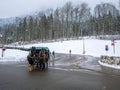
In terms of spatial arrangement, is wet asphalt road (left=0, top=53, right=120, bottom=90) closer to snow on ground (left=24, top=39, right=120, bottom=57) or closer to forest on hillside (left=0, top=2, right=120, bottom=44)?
snow on ground (left=24, top=39, right=120, bottom=57)

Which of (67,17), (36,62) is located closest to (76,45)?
(67,17)

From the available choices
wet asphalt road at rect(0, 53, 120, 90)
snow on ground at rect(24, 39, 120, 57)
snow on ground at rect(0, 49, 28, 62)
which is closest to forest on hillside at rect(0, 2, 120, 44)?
snow on ground at rect(24, 39, 120, 57)

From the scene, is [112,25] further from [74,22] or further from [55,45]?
[55,45]

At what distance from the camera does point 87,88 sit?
12.8 m

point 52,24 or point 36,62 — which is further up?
point 52,24

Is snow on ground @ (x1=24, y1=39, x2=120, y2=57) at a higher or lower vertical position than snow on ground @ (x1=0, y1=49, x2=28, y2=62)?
higher

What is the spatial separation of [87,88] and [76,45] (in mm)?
58850

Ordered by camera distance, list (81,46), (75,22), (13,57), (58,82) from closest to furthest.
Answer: (58,82) < (13,57) < (81,46) < (75,22)

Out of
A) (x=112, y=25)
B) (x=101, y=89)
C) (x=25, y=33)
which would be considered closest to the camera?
(x=101, y=89)

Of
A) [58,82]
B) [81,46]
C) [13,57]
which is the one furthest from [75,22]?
[58,82]

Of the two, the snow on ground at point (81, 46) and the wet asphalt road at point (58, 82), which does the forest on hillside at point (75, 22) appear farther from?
the wet asphalt road at point (58, 82)

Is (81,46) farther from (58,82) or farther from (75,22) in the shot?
(58,82)

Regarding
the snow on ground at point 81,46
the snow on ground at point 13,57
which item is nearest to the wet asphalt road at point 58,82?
the snow on ground at point 13,57

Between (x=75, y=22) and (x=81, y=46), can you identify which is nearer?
(x=81, y=46)
